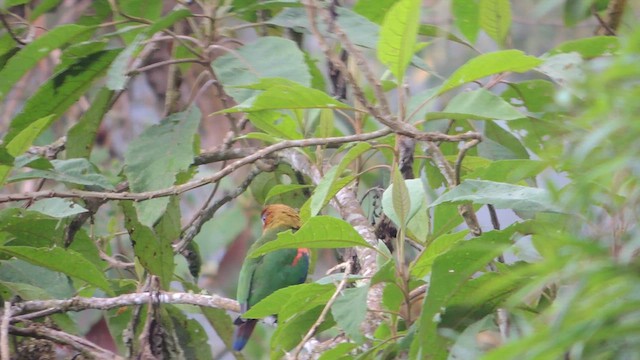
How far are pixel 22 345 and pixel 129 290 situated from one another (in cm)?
51

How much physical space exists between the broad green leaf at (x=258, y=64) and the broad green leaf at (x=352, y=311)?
0.80m

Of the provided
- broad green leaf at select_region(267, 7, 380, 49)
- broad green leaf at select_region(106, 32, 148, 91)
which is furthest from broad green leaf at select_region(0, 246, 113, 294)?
broad green leaf at select_region(267, 7, 380, 49)

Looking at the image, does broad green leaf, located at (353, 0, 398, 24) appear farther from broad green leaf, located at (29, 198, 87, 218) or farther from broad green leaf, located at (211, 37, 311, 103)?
broad green leaf, located at (29, 198, 87, 218)

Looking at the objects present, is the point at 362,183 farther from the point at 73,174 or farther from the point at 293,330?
the point at 293,330

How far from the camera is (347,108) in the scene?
192cm

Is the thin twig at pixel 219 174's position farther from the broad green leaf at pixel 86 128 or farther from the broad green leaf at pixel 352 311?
the broad green leaf at pixel 86 128

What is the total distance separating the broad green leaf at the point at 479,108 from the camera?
74.5 inches

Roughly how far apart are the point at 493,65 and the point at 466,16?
2.66 ft

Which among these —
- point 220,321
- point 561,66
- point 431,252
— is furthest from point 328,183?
point 220,321

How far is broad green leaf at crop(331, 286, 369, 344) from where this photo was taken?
1626 millimetres

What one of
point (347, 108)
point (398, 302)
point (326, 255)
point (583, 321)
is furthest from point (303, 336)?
point (326, 255)

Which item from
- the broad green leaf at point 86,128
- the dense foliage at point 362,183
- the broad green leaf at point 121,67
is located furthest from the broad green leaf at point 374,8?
the broad green leaf at point 86,128

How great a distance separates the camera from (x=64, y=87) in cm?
266

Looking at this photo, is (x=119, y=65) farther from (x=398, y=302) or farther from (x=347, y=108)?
(x=398, y=302)
